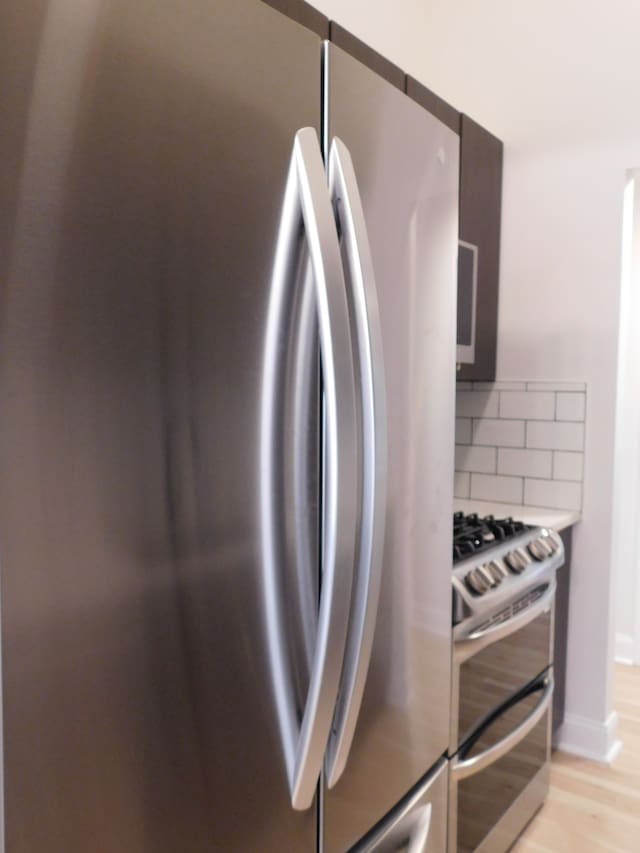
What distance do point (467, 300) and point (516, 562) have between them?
884mm

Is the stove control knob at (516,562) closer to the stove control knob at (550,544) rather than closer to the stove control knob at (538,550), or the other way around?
the stove control knob at (538,550)

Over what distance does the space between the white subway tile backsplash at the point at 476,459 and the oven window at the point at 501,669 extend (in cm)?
65

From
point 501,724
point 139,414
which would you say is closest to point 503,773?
point 501,724

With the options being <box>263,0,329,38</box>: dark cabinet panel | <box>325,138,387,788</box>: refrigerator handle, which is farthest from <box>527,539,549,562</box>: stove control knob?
<box>263,0,329,38</box>: dark cabinet panel

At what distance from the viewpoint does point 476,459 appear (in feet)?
8.14

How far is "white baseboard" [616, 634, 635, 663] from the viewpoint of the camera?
305 centimetres

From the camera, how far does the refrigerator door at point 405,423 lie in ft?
3.16

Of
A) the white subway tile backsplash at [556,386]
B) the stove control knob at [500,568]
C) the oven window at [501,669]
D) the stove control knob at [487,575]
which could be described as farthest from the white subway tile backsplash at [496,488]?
the stove control knob at [487,575]

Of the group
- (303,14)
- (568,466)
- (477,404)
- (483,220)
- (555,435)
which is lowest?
(568,466)

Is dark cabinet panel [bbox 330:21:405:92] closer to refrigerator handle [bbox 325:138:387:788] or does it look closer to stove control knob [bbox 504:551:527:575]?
refrigerator handle [bbox 325:138:387:788]

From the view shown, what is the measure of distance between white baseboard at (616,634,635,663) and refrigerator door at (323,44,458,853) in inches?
85.4

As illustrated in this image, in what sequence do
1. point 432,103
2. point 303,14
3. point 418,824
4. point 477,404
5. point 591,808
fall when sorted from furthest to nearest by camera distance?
point 477,404, point 591,808, point 432,103, point 303,14, point 418,824

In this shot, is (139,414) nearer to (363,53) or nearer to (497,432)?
(363,53)

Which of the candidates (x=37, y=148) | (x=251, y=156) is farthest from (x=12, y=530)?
(x=251, y=156)
